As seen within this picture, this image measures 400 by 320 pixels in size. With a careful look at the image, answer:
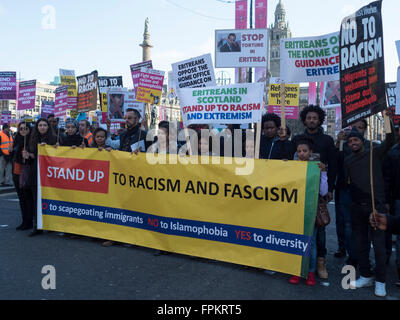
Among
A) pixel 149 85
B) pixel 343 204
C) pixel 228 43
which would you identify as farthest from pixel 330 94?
pixel 343 204

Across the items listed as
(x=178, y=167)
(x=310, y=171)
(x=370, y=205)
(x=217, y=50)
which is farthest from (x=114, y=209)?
(x=217, y=50)

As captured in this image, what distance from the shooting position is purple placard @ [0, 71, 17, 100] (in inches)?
563

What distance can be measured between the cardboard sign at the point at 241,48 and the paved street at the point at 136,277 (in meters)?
5.18

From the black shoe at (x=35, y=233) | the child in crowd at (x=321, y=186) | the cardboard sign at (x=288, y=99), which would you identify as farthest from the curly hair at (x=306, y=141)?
the cardboard sign at (x=288, y=99)

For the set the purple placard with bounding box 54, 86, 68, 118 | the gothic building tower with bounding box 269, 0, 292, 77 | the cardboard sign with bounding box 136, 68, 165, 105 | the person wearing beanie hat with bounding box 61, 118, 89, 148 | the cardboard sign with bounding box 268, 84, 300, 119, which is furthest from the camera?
the gothic building tower with bounding box 269, 0, 292, 77

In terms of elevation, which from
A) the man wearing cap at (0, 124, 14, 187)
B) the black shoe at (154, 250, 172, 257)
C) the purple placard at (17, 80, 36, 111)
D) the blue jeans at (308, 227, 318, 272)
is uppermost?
the purple placard at (17, 80, 36, 111)

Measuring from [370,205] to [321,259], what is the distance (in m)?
0.86

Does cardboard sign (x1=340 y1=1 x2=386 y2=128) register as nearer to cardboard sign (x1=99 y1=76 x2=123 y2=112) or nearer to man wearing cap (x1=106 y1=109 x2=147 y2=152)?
man wearing cap (x1=106 y1=109 x2=147 y2=152)

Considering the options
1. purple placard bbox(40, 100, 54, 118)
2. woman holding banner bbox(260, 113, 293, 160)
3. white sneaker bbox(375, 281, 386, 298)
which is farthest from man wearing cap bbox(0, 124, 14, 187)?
white sneaker bbox(375, 281, 386, 298)

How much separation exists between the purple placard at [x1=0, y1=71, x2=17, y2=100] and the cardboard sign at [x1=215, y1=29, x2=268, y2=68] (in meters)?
9.22

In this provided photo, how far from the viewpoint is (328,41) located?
607 centimetres

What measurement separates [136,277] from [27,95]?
13.3 metres

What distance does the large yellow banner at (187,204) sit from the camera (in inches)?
162

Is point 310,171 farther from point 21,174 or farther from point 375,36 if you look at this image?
point 21,174
